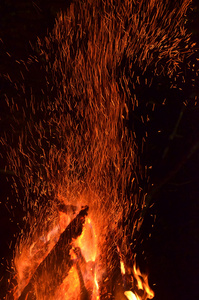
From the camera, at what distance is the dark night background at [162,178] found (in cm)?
478

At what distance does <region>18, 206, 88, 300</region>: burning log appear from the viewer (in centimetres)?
258

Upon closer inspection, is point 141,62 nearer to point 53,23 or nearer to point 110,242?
point 53,23

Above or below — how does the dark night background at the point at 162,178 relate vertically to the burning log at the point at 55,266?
above

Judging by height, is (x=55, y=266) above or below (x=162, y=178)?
below

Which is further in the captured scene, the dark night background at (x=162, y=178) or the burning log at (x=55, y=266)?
the dark night background at (x=162, y=178)

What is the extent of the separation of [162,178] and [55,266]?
2.78 metres

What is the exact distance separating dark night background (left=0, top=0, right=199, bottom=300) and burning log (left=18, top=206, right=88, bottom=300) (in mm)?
1895

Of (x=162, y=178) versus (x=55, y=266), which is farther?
(x=162, y=178)

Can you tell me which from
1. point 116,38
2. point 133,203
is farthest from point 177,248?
point 116,38

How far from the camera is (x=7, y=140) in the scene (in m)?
4.89

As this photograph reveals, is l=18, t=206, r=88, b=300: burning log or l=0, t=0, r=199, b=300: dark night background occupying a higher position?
l=0, t=0, r=199, b=300: dark night background

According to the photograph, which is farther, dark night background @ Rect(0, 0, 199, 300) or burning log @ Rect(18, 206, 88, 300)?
dark night background @ Rect(0, 0, 199, 300)

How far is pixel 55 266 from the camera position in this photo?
256 cm

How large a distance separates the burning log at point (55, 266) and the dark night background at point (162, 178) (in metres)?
1.89
